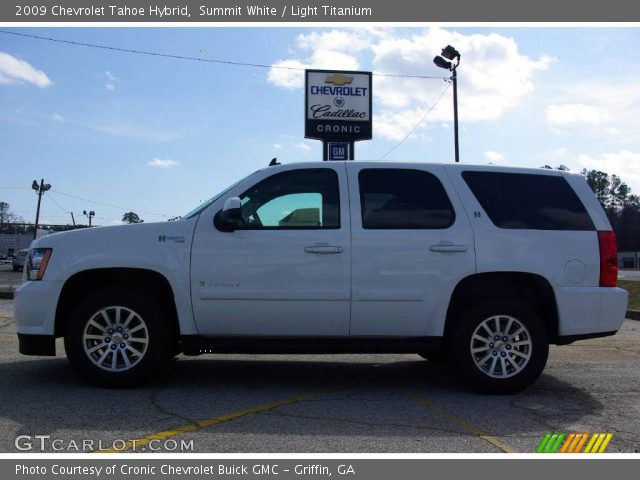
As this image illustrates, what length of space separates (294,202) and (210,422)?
206 centimetres

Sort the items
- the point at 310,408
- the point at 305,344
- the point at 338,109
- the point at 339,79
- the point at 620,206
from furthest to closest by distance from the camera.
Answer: the point at 620,206 < the point at 339,79 < the point at 338,109 < the point at 305,344 < the point at 310,408

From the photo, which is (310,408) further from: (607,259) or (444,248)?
(607,259)

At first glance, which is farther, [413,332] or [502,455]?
[413,332]

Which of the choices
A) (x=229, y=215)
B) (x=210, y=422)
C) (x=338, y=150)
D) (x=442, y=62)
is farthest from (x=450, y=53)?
(x=210, y=422)

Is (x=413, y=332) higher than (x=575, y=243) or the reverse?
the reverse

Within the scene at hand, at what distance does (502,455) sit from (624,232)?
85.1 m

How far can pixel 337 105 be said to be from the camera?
17.2 metres

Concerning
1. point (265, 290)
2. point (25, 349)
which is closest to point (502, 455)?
point (265, 290)

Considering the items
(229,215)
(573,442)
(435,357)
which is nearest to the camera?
(573,442)

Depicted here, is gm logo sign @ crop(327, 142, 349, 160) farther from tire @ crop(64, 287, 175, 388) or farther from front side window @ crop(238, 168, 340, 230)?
tire @ crop(64, 287, 175, 388)

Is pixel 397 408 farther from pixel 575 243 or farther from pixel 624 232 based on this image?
pixel 624 232

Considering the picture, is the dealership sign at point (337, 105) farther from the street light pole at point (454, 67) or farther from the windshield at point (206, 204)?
the windshield at point (206, 204)

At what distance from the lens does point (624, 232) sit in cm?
7944

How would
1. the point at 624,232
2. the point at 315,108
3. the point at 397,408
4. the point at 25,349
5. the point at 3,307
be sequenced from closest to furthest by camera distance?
the point at 397,408 → the point at 25,349 → the point at 3,307 → the point at 315,108 → the point at 624,232
